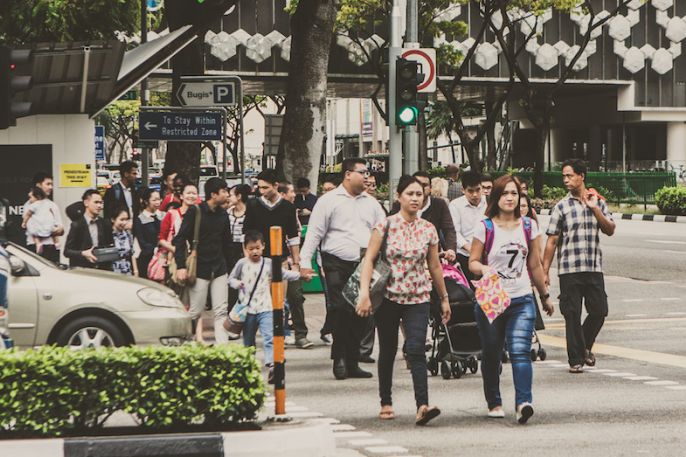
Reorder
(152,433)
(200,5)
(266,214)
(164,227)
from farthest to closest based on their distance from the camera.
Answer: (200,5) → (164,227) → (266,214) → (152,433)

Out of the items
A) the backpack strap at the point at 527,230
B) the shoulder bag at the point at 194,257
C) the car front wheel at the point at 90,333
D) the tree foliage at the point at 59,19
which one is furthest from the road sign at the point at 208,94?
the backpack strap at the point at 527,230

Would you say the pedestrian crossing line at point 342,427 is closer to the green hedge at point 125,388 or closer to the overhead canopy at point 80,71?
the green hedge at point 125,388

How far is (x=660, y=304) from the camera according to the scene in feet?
56.9

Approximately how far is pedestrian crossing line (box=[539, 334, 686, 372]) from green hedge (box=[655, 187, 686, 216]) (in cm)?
2472

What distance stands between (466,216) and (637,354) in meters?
2.09

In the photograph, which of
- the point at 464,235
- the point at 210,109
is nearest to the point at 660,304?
the point at 464,235

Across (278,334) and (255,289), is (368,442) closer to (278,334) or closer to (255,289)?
(278,334)

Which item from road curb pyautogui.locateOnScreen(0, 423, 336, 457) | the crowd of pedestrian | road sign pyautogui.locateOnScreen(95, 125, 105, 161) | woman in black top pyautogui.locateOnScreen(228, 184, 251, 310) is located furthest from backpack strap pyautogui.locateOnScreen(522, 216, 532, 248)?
road sign pyautogui.locateOnScreen(95, 125, 105, 161)

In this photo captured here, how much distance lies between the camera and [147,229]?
604 inches

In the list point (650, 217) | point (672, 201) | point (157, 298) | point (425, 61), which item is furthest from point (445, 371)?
point (650, 217)

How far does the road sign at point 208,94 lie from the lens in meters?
18.2

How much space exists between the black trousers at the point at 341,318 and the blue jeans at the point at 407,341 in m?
1.77

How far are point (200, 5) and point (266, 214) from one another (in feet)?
22.5

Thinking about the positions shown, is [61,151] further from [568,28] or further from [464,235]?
[568,28]
